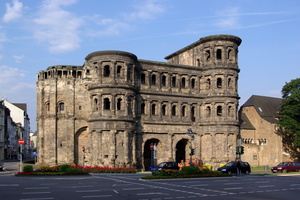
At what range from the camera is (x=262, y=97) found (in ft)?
248

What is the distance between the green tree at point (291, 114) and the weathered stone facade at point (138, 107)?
1385 centimetres

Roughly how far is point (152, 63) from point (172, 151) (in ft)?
42.7

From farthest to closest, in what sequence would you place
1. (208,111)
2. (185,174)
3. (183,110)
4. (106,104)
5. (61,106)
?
(208,111) < (183,110) < (61,106) < (106,104) < (185,174)

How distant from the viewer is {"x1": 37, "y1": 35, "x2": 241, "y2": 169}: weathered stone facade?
49406 mm

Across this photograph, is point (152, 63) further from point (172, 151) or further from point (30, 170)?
point (30, 170)

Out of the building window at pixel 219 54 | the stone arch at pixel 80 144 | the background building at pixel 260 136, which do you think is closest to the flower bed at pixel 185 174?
the stone arch at pixel 80 144

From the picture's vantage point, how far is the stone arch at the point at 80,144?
52.8 meters

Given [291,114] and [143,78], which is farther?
[291,114]

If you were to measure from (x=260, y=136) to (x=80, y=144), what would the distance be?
32845mm

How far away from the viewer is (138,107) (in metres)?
52.5

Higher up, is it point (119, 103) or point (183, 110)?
point (119, 103)

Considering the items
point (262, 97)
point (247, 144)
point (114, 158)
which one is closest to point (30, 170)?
point (114, 158)

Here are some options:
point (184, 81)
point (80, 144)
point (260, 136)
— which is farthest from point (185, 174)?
point (260, 136)

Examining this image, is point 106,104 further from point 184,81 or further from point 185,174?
point 185,174
